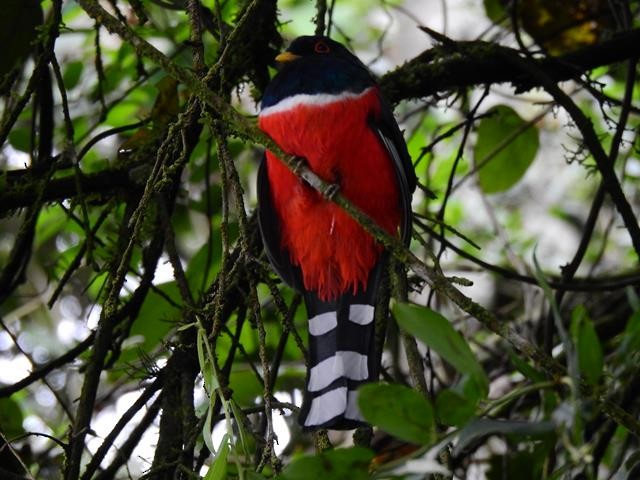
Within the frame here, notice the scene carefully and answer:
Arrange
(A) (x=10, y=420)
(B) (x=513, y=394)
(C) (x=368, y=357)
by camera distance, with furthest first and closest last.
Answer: (A) (x=10, y=420) < (C) (x=368, y=357) < (B) (x=513, y=394)

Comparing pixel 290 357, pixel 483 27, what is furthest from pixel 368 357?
pixel 483 27

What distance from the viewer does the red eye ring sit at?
10.0 ft

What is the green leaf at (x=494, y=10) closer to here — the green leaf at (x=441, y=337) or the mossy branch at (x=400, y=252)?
the mossy branch at (x=400, y=252)

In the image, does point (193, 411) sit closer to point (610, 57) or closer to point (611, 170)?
point (611, 170)

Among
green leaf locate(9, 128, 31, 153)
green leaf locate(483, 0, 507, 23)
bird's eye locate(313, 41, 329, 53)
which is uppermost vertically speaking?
green leaf locate(483, 0, 507, 23)

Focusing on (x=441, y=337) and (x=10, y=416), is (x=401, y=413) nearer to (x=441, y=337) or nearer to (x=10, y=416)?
(x=441, y=337)

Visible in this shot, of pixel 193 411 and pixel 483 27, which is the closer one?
pixel 193 411

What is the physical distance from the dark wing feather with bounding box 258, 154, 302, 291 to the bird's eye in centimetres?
40

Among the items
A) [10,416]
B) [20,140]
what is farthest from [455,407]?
[20,140]

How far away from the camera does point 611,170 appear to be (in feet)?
9.57

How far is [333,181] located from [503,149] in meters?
1.22

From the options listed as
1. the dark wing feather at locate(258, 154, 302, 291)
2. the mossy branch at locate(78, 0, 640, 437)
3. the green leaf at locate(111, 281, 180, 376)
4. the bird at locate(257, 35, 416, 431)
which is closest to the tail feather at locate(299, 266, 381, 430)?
the bird at locate(257, 35, 416, 431)

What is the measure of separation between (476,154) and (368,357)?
58.2 inches

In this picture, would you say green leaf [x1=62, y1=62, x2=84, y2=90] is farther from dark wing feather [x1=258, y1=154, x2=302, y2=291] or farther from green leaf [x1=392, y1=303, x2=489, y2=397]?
green leaf [x1=392, y1=303, x2=489, y2=397]
